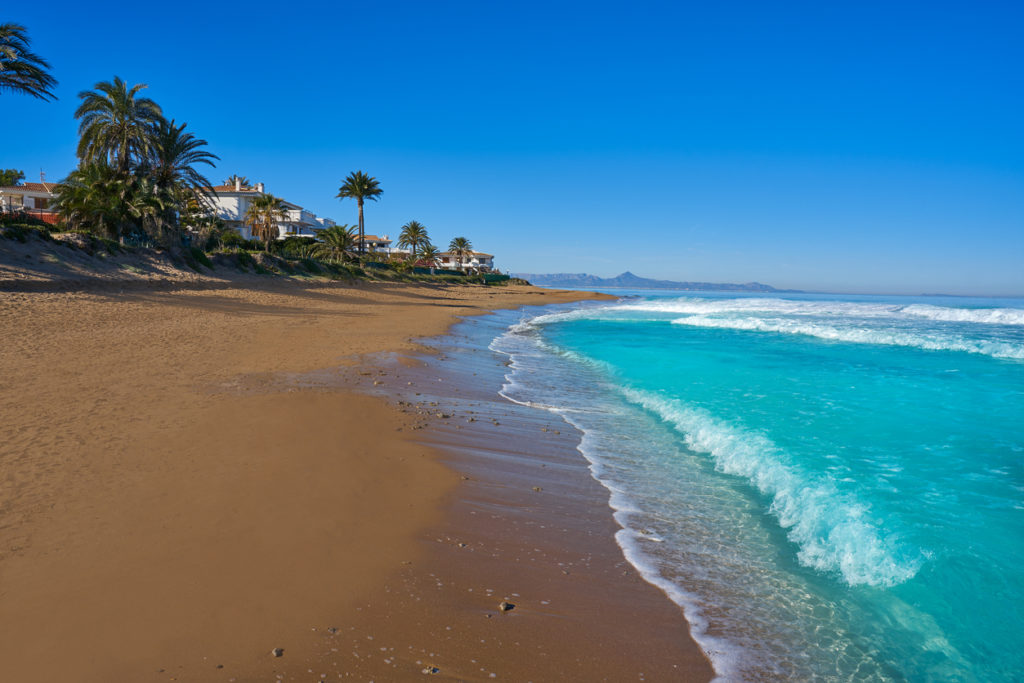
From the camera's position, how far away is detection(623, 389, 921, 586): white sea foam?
15.0ft

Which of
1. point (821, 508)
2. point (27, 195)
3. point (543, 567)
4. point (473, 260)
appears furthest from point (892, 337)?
point (473, 260)

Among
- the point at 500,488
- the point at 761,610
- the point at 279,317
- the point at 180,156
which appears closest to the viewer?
the point at 761,610

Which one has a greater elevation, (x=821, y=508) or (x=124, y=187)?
(x=124, y=187)

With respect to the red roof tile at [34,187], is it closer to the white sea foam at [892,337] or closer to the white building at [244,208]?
the white building at [244,208]

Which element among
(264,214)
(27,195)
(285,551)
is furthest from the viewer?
(264,214)

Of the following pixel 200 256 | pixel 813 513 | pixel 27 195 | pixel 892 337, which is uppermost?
pixel 27 195

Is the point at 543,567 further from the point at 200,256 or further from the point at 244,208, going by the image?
the point at 244,208

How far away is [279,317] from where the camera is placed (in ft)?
61.1

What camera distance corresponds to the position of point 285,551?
3.82 meters

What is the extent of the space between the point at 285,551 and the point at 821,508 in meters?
5.21

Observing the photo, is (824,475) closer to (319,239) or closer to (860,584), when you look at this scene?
(860,584)

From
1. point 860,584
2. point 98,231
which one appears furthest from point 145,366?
point 98,231

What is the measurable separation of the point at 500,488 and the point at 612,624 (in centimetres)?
229

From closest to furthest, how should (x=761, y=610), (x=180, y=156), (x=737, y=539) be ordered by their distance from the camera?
(x=761, y=610) < (x=737, y=539) < (x=180, y=156)
